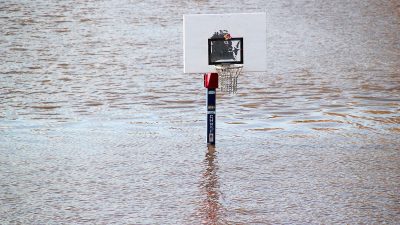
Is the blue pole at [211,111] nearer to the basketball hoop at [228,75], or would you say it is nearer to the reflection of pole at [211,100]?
the reflection of pole at [211,100]

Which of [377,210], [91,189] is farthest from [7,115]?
[377,210]

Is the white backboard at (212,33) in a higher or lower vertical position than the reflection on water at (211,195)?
higher

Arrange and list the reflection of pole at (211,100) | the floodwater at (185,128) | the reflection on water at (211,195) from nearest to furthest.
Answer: the reflection on water at (211,195) → the floodwater at (185,128) → the reflection of pole at (211,100)

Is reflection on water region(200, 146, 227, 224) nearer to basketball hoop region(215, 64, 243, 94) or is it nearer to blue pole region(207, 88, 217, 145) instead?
blue pole region(207, 88, 217, 145)

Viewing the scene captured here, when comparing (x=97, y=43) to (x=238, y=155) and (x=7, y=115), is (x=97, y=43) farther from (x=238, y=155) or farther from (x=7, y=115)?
(x=238, y=155)

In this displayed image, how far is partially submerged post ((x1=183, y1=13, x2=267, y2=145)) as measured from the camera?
991 centimetres

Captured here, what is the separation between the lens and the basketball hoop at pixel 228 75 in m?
9.94

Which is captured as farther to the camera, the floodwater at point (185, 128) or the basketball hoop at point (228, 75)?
the basketball hoop at point (228, 75)

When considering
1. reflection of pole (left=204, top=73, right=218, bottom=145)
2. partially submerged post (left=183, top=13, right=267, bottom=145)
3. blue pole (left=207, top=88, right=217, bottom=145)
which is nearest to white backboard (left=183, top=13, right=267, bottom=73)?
partially submerged post (left=183, top=13, right=267, bottom=145)

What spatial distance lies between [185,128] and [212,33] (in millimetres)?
1570

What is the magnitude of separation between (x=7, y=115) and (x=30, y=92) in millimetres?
1887

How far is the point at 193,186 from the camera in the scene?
26.6 ft

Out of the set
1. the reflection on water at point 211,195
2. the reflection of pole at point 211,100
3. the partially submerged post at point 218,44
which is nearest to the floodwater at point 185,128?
the reflection on water at point 211,195

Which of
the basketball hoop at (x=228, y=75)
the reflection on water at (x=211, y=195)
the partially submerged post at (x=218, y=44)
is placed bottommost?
the reflection on water at (x=211, y=195)
